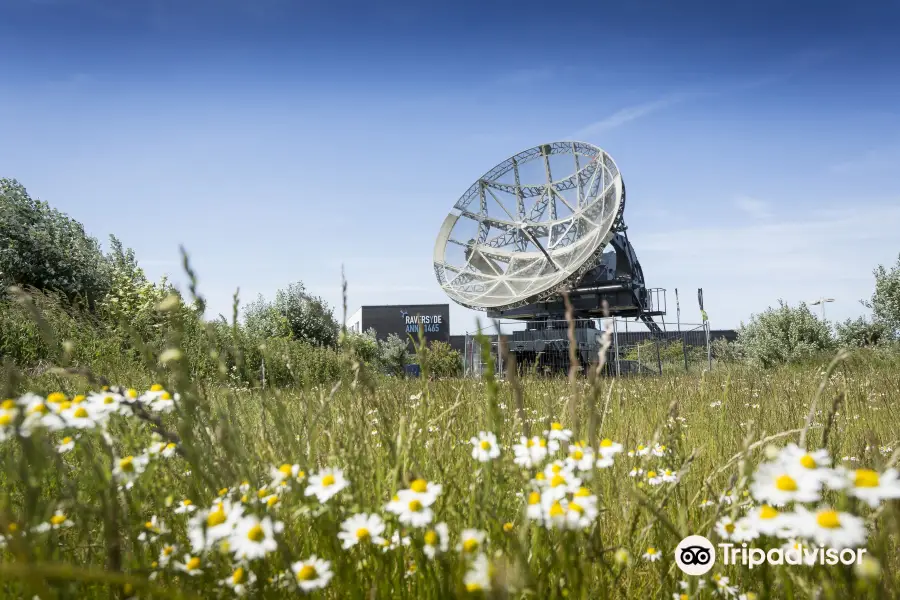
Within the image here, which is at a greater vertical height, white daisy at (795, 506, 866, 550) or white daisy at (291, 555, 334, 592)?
white daisy at (795, 506, 866, 550)

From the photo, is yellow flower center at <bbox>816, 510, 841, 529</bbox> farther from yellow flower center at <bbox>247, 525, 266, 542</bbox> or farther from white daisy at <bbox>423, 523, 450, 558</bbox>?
yellow flower center at <bbox>247, 525, 266, 542</bbox>

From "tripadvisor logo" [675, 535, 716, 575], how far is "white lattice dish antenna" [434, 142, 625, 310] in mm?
14015

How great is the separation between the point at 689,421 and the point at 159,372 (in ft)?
12.5

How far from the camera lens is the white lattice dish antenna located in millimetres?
15867

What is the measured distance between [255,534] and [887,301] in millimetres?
26383

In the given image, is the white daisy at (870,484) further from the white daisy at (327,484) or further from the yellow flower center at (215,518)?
the yellow flower center at (215,518)

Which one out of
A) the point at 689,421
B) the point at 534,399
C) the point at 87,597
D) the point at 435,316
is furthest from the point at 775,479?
the point at 435,316

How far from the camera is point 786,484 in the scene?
76 cm

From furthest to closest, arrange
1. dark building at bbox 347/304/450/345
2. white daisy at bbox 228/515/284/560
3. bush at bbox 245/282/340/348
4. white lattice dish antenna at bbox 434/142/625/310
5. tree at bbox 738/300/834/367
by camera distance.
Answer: dark building at bbox 347/304/450/345
bush at bbox 245/282/340/348
tree at bbox 738/300/834/367
white lattice dish antenna at bbox 434/142/625/310
white daisy at bbox 228/515/284/560

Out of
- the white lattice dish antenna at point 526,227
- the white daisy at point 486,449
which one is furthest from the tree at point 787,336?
the white daisy at point 486,449

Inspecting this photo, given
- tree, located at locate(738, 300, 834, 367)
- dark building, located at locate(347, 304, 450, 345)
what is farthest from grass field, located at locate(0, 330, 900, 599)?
dark building, located at locate(347, 304, 450, 345)

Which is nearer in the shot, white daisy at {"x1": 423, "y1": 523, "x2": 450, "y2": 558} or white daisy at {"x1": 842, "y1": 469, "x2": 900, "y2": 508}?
white daisy at {"x1": 842, "y1": 469, "x2": 900, "y2": 508}

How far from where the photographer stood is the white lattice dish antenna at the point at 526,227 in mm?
15867

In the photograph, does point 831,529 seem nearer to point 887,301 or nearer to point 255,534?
point 255,534
